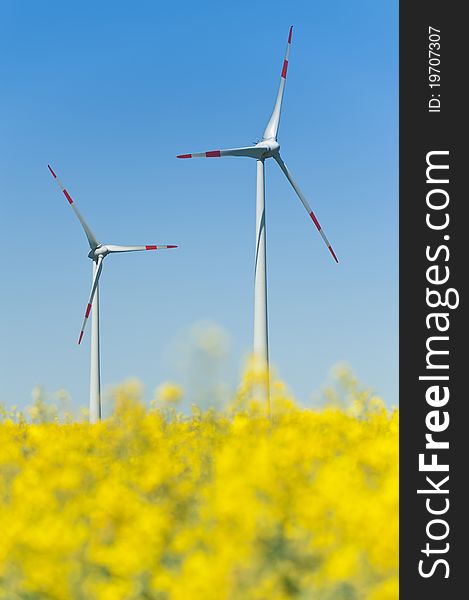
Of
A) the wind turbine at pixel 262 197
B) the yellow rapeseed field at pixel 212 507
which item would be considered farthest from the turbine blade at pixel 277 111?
the yellow rapeseed field at pixel 212 507

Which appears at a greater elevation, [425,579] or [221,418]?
[221,418]

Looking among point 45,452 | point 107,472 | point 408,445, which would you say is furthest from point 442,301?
point 45,452

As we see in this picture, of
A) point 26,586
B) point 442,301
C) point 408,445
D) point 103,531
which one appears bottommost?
point 26,586

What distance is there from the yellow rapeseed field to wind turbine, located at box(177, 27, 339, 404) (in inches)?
153

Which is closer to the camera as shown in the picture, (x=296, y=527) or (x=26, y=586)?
(x=296, y=527)

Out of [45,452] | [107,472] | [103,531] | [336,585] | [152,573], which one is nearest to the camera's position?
[336,585]

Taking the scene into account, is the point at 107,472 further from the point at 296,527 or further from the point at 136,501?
the point at 296,527

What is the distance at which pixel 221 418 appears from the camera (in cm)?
901

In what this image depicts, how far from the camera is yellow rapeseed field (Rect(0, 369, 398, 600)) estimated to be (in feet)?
20.5

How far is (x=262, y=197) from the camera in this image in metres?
16.5

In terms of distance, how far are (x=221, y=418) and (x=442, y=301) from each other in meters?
3.14

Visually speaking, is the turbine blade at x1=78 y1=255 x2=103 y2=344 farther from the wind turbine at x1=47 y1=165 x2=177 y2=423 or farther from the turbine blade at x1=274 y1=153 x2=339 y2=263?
the turbine blade at x1=274 y1=153 x2=339 y2=263

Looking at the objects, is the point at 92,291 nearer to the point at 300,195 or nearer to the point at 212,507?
the point at 300,195

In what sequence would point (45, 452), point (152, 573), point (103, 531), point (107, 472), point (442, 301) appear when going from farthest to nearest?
point (45, 452)
point (107, 472)
point (103, 531)
point (152, 573)
point (442, 301)
